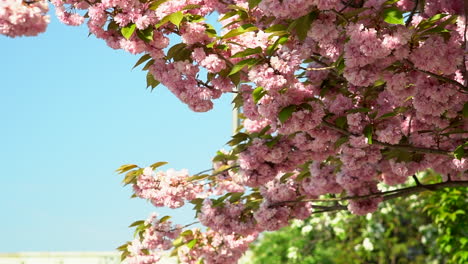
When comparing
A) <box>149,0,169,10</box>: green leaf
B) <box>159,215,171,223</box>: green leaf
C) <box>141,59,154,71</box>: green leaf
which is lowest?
<box>159,215,171,223</box>: green leaf

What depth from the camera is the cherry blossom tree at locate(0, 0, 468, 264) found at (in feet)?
10.7

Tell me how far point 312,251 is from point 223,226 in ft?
20.1

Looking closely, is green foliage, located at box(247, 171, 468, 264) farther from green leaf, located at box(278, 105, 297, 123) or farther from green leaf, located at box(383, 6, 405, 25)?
green leaf, located at box(383, 6, 405, 25)

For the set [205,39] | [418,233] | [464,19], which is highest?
[205,39]

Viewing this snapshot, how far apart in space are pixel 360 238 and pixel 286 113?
811 cm

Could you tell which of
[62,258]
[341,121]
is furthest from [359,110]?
[62,258]

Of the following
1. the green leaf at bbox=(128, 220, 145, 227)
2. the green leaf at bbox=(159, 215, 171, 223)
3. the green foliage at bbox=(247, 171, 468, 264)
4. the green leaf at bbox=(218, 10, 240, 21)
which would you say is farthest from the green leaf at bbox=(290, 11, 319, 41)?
the green foliage at bbox=(247, 171, 468, 264)

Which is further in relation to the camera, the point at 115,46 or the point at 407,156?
the point at 407,156

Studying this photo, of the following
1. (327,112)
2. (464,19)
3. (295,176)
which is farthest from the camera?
(295,176)

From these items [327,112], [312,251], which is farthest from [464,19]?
[312,251]

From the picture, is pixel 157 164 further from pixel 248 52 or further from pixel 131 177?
pixel 248 52

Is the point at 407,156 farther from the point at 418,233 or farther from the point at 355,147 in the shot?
the point at 418,233

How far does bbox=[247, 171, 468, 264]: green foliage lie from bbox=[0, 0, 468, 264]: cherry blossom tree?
16.3 ft

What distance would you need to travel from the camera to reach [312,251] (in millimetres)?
11070
